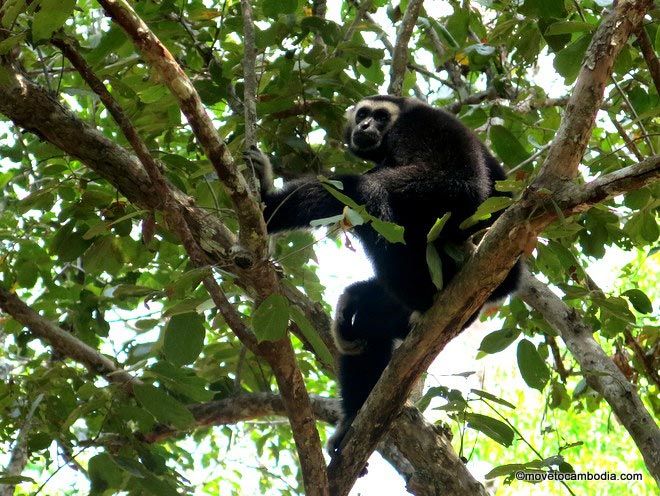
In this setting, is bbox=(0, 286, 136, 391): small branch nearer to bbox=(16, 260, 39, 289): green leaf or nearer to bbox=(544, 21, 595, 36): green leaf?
bbox=(16, 260, 39, 289): green leaf

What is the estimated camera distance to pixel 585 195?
11.0 ft

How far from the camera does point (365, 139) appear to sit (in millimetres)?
6180

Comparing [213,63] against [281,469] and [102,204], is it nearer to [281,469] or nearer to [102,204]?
[102,204]

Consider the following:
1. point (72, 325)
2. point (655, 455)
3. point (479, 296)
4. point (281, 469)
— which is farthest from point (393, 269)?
point (281, 469)

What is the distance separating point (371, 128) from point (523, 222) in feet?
9.32

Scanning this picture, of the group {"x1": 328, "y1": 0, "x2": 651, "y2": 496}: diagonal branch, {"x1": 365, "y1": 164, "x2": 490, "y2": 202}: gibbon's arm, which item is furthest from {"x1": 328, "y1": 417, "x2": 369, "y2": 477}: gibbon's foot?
{"x1": 365, "y1": 164, "x2": 490, "y2": 202}: gibbon's arm

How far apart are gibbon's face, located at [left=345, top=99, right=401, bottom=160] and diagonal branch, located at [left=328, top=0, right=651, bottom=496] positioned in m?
2.44

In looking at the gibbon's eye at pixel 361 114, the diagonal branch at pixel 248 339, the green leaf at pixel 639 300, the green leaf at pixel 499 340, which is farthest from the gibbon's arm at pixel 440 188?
the gibbon's eye at pixel 361 114

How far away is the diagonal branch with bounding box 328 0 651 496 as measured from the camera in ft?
11.7

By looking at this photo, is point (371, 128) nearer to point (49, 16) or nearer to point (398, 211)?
point (398, 211)

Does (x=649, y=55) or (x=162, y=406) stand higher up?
(x=649, y=55)

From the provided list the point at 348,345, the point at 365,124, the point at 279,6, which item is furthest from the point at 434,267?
the point at 365,124

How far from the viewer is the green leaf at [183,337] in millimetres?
3639

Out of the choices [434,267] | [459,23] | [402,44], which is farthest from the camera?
[402,44]
